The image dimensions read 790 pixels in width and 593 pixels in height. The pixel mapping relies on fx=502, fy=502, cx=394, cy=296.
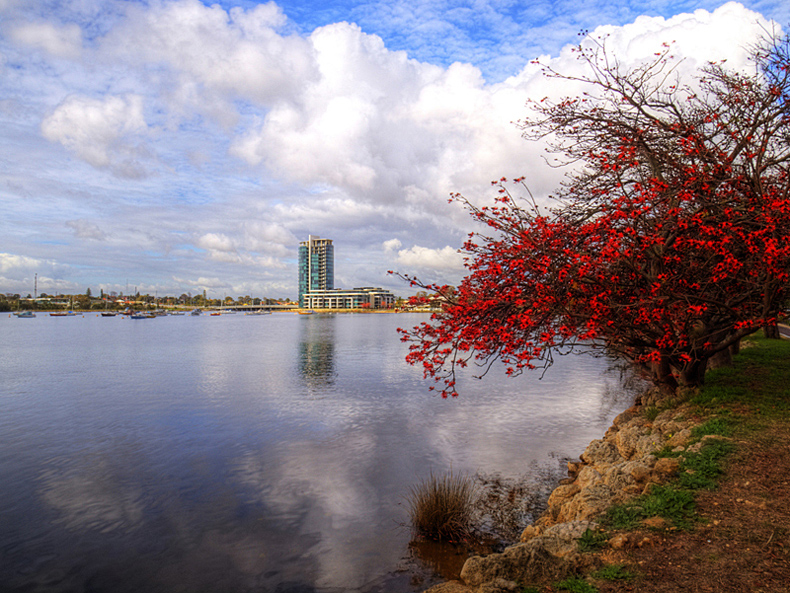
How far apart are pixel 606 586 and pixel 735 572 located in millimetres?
1417

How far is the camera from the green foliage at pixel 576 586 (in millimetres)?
5699

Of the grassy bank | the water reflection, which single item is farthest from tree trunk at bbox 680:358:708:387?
the water reflection

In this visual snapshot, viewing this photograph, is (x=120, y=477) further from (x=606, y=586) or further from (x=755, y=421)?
(x=755, y=421)

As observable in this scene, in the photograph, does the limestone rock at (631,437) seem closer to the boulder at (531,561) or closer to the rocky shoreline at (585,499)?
the rocky shoreline at (585,499)

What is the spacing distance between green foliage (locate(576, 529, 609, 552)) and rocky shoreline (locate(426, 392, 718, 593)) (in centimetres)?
9

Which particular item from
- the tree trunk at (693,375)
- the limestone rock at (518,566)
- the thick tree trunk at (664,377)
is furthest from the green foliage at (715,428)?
the limestone rock at (518,566)

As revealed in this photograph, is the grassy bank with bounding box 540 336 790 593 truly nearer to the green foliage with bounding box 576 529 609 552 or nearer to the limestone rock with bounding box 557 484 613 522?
the green foliage with bounding box 576 529 609 552

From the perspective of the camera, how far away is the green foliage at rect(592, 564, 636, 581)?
231 inches

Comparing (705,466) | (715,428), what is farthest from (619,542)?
(715,428)

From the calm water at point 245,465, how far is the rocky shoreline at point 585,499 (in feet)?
8.13

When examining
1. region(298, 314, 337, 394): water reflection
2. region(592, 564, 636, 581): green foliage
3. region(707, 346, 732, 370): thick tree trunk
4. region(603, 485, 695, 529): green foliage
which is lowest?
region(298, 314, 337, 394): water reflection

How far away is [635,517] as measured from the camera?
296 inches

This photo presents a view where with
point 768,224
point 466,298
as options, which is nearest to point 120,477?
point 466,298

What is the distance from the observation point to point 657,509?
24.6 ft
